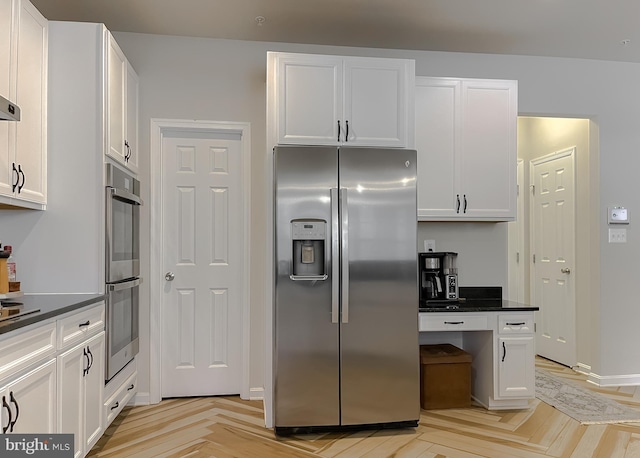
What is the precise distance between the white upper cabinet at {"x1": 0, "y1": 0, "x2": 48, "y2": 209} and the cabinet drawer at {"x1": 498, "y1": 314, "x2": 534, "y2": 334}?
121 inches

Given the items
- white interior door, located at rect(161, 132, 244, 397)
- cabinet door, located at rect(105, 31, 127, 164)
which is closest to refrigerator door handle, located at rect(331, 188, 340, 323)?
white interior door, located at rect(161, 132, 244, 397)

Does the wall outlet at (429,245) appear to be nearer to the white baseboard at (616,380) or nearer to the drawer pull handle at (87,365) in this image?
the white baseboard at (616,380)

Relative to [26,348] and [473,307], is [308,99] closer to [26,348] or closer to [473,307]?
[473,307]

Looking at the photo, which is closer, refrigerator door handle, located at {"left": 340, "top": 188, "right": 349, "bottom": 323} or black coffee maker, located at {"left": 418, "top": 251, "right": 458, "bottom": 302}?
refrigerator door handle, located at {"left": 340, "top": 188, "right": 349, "bottom": 323}

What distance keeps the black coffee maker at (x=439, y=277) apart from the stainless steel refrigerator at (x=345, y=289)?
0.56 meters

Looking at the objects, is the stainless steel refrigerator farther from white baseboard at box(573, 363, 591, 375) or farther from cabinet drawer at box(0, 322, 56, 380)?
white baseboard at box(573, 363, 591, 375)

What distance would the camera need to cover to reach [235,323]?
12.5ft

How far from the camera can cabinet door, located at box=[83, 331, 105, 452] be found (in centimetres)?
245

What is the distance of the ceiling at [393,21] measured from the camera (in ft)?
10.5

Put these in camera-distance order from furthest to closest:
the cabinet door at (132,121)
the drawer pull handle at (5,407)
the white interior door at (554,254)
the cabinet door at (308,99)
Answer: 1. the white interior door at (554,254)
2. the cabinet door at (132,121)
3. the cabinet door at (308,99)
4. the drawer pull handle at (5,407)

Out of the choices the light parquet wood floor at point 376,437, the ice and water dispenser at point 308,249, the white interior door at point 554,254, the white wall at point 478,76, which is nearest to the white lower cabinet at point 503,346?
the light parquet wood floor at point 376,437

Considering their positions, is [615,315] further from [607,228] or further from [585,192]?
[585,192]

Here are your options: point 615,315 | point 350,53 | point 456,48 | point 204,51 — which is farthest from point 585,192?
point 204,51

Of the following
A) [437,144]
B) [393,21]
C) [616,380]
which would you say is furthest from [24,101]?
[616,380]
